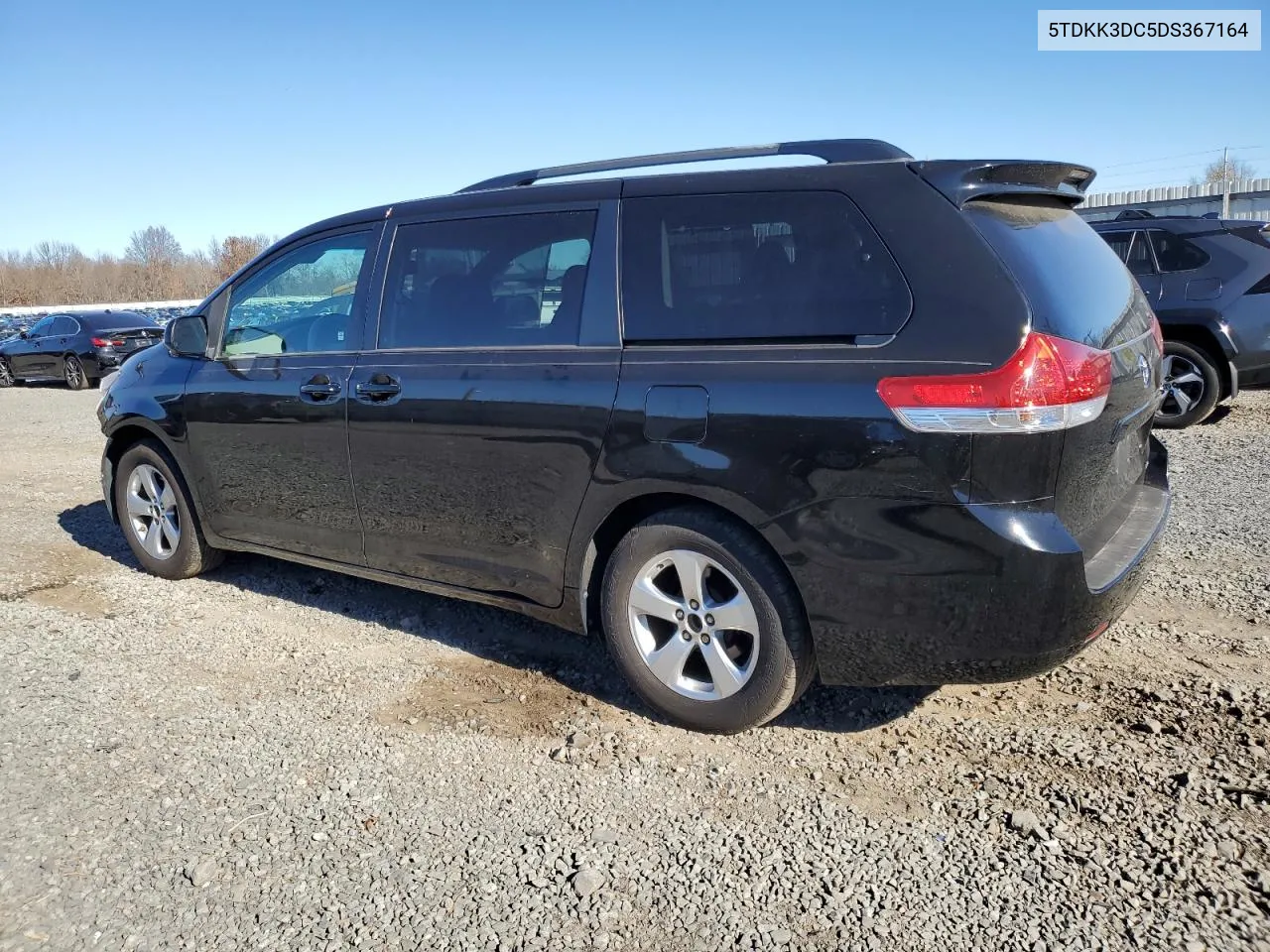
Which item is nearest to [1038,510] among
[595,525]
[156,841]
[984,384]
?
[984,384]

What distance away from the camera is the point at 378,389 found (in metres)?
4.23

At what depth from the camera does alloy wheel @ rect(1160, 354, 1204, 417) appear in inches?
345

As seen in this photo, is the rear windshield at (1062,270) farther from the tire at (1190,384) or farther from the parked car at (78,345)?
the parked car at (78,345)

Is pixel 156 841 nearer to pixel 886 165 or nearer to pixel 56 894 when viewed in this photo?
pixel 56 894

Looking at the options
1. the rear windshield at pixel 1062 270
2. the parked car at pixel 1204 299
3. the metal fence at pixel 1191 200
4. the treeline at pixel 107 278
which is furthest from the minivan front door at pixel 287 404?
the treeline at pixel 107 278

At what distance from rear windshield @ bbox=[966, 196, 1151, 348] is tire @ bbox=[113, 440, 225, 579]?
4.37m

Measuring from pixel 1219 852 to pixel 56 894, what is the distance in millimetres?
3206

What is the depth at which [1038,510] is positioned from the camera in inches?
112

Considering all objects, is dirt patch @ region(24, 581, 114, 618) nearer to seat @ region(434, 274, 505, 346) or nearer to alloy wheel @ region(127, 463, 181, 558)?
alloy wheel @ region(127, 463, 181, 558)

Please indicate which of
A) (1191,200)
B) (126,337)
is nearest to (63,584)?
(126,337)

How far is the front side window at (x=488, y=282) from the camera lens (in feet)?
12.4

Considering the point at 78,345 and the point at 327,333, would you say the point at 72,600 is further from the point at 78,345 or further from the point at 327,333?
the point at 78,345

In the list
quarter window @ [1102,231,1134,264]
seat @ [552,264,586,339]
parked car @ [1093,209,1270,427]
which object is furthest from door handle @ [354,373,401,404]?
quarter window @ [1102,231,1134,264]

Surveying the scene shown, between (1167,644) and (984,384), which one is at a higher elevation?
(984,384)
